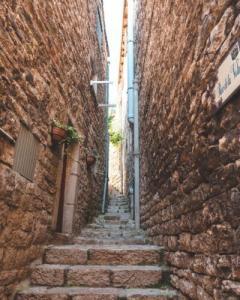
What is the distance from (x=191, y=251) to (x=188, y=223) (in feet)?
0.69

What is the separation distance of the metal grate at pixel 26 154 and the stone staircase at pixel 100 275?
1.02 metres

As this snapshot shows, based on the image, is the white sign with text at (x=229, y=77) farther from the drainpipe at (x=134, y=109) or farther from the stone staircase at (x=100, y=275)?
the drainpipe at (x=134, y=109)

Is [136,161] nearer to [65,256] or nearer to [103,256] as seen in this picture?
[103,256]

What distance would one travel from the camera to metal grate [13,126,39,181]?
2.39 meters

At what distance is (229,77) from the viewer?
1448 millimetres

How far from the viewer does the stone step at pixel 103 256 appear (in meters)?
3.10

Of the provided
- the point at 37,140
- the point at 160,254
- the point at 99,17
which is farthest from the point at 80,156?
the point at 99,17

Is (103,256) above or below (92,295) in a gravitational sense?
above

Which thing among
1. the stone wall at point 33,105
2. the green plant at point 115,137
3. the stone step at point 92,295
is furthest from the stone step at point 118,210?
the stone step at point 92,295

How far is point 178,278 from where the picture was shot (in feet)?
7.99

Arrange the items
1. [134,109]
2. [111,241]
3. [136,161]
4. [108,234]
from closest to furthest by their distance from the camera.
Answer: [111,241]
[108,234]
[136,161]
[134,109]

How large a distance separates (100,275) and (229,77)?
226cm

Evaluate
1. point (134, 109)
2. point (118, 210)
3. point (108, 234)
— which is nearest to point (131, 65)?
point (134, 109)

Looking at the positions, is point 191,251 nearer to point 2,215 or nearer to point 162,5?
point 2,215
